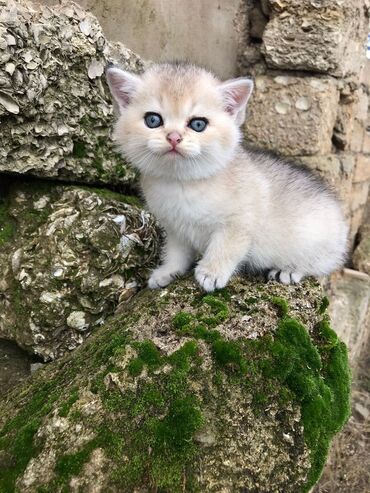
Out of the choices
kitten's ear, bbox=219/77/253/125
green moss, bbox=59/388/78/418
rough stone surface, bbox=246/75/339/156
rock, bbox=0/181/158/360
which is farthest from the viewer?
rough stone surface, bbox=246/75/339/156

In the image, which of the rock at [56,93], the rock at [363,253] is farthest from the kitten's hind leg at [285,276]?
the rock at [363,253]

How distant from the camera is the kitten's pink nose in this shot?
1.52 meters

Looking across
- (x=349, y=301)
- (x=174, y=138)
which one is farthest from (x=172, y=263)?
(x=349, y=301)

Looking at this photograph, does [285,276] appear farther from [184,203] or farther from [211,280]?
[184,203]

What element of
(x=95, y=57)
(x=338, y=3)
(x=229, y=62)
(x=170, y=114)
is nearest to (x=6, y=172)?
(x=95, y=57)

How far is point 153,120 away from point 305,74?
132cm

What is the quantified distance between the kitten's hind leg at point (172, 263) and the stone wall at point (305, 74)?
957 millimetres

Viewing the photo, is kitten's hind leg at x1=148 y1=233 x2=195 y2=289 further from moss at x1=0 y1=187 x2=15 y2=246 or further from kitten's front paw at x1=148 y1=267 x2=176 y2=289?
moss at x1=0 y1=187 x2=15 y2=246

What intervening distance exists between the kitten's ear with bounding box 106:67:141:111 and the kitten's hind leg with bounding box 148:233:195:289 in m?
0.58

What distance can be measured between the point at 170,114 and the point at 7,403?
113 cm

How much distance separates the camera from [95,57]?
204 centimetres

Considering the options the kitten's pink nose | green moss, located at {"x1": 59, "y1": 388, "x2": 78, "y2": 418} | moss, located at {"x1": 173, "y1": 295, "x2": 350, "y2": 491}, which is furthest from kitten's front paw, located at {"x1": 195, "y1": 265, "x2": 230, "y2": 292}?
green moss, located at {"x1": 59, "y1": 388, "x2": 78, "y2": 418}

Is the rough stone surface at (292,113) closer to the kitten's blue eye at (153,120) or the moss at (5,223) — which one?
the kitten's blue eye at (153,120)

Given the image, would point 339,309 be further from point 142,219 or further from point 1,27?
point 1,27
